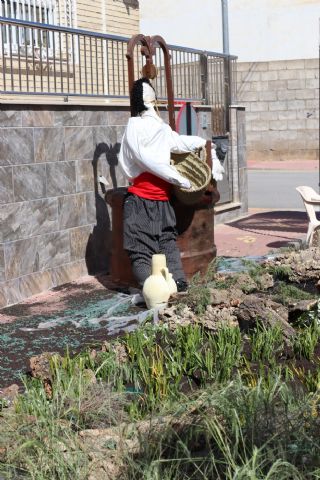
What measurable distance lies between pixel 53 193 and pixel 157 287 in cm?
205

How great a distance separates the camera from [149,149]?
8328mm

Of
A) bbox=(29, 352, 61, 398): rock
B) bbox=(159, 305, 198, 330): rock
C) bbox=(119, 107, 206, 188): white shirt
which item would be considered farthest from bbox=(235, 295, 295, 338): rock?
bbox=(119, 107, 206, 188): white shirt

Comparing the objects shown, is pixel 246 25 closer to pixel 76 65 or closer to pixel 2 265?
pixel 76 65

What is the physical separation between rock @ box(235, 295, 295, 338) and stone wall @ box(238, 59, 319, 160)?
77.6 feet

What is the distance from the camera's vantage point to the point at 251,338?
5.98m

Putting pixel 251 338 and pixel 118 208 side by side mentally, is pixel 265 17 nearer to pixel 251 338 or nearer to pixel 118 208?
pixel 118 208

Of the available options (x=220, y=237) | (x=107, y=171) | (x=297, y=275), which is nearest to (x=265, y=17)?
(x=220, y=237)

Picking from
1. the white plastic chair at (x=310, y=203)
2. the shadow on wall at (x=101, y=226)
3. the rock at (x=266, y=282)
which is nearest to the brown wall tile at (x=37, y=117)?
the shadow on wall at (x=101, y=226)

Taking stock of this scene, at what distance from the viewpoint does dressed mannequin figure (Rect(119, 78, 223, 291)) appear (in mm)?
8352

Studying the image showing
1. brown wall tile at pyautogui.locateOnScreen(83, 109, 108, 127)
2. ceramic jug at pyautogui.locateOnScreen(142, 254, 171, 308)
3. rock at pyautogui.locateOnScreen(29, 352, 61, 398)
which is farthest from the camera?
brown wall tile at pyautogui.locateOnScreen(83, 109, 108, 127)

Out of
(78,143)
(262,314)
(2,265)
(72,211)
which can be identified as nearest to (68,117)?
(78,143)

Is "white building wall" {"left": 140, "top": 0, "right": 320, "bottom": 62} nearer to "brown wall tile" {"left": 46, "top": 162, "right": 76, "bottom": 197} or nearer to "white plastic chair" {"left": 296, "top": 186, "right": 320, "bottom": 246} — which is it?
"white plastic chair" {"left": 296, "top": 186, "right": 320, "bottom": 246}

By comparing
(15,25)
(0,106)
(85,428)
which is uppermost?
(15,25)

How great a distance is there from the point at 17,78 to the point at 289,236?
434 cm
